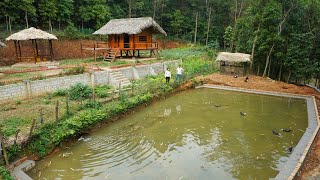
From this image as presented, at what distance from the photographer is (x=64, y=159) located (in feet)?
28.9

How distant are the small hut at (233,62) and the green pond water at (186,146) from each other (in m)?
8.12

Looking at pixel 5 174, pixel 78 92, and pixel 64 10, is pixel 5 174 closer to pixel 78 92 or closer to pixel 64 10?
pixel 78 92

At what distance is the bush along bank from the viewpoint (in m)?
8.79

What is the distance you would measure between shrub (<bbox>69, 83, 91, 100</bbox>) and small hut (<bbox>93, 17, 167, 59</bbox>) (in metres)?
9.38

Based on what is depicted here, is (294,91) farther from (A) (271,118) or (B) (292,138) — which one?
(B) (292,138)

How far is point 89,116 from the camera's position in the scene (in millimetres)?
10805

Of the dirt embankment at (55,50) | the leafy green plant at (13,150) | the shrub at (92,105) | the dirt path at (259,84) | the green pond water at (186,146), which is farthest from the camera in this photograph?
the dirt embankment at (55,50)

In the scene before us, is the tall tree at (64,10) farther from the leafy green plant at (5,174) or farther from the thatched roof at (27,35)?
the leafy green plant at (5,174)

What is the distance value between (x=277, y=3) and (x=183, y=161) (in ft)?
56.8

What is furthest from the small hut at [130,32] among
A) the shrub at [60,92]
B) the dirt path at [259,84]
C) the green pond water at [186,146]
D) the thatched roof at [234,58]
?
the green pond water at [186,146]

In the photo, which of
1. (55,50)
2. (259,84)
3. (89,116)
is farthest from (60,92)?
(55,50)

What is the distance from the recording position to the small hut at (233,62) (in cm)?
2241

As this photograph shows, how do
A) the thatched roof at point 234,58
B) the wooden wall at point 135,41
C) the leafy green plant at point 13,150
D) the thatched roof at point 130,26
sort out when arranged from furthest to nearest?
the wooden wall at point 135,41 → the thatched roof at point 130,26 → the thatched roof at point 234,58 → the leafy green plant at point 13,150

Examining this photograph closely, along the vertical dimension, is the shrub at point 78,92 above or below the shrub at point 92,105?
above
